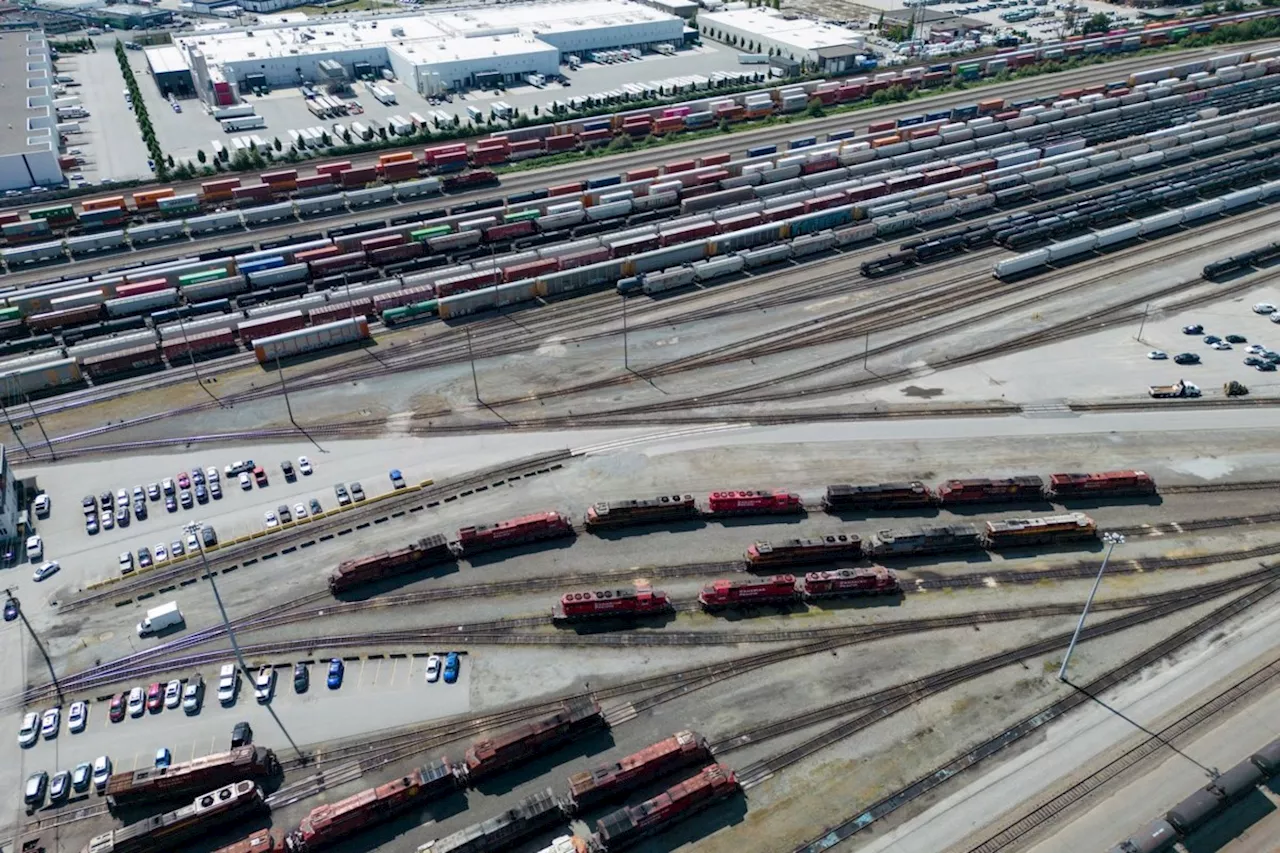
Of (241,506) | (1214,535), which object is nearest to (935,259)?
(1214,535)

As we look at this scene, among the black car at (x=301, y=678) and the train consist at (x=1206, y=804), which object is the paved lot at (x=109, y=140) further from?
the train consist at (x=1206, y=804)

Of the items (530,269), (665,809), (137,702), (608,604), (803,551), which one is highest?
(530,269)

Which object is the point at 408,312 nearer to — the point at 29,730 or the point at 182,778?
the point at 29,730

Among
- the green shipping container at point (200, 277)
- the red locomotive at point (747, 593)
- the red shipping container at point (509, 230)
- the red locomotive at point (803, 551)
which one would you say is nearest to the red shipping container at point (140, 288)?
the green shipping container at point (200, 277)

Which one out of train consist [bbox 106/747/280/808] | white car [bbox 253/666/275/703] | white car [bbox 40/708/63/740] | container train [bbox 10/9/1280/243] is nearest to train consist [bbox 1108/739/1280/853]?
train consist [bbox 106/747/280/808]

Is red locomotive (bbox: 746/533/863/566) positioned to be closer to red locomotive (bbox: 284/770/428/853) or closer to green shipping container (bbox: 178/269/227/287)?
red locomotive (bbox: 284/770/428/853)

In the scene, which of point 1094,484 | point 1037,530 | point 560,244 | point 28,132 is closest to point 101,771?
point 1037,530

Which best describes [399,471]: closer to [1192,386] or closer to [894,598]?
[894,598]
